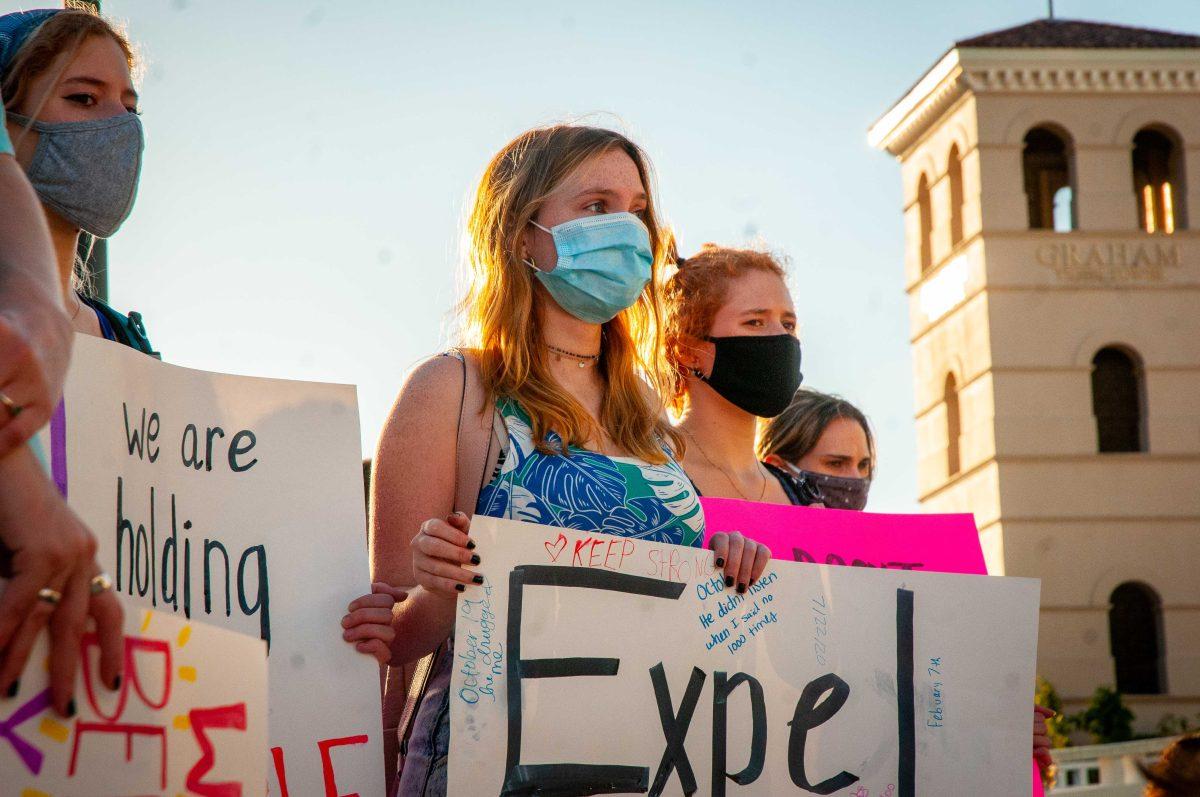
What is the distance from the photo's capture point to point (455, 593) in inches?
89.8

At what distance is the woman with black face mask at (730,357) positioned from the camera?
→ 3.48 m

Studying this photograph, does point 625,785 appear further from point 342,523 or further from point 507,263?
point 507,263

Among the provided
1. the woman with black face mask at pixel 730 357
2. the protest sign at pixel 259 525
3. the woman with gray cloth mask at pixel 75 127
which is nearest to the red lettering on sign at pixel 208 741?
the protest sign at pixel 259 525

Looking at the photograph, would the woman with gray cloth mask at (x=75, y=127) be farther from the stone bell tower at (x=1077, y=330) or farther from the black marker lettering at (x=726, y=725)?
the stone bell tower at (x=1077, y=330)

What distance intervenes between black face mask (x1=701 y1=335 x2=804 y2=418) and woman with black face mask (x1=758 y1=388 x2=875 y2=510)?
601mm

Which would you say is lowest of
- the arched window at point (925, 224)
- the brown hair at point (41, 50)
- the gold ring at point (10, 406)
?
the gold ring at point (10, 406)

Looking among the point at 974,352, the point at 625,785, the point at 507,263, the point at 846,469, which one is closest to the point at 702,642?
the point at 625,785

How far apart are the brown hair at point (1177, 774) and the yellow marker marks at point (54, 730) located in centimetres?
340

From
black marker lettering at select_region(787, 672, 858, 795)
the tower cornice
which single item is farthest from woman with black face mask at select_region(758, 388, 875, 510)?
the tower cornice

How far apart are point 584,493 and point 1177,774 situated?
2.36m

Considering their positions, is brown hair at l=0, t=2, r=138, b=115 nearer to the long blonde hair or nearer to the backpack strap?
the backpack strap

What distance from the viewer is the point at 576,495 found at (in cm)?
252

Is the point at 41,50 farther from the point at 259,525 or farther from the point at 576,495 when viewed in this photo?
the point at 576,495

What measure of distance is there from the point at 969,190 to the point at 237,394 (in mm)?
29113
